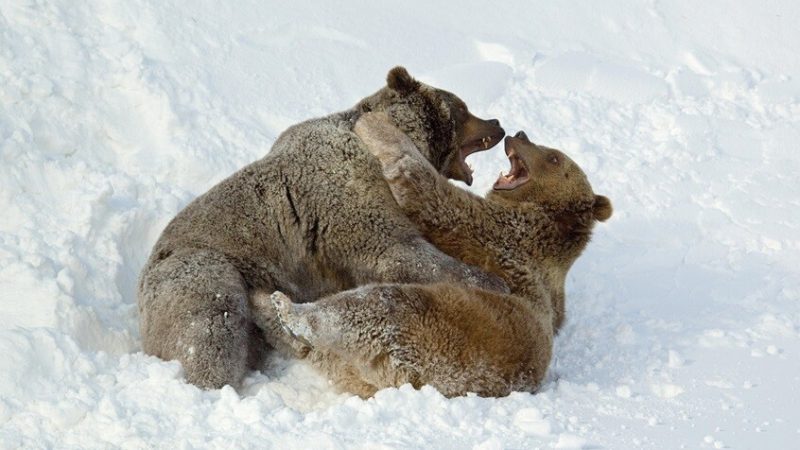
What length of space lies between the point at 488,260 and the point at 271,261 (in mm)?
1594

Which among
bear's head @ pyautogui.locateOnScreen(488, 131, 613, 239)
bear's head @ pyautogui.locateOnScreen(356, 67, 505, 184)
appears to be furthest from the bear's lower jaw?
bear's head @ pyautogui.locateOnScreen(488, 131, 613, 239)

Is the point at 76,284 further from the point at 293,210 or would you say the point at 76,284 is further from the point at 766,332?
the point at 766,332

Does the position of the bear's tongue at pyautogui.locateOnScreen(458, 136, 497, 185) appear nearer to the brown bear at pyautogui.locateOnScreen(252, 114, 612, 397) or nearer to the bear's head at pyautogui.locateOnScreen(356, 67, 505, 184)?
the bear's head at pyautogui.locateOnScreen(356, 67, 505, 184)

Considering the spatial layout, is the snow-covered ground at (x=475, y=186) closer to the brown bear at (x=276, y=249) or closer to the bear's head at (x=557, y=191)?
the brown bear at (x=276, y=249)

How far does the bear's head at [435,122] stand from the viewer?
32.9ft

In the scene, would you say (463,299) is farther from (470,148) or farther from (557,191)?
(470,148)

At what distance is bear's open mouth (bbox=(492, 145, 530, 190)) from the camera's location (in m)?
9.65

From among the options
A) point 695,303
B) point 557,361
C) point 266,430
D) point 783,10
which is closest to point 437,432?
point 266,430

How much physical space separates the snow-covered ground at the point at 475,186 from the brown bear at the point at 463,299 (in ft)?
0.87

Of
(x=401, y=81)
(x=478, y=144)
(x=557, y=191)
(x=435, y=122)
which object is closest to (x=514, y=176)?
(x=557, y=191)

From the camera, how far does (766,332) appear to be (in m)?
9.50

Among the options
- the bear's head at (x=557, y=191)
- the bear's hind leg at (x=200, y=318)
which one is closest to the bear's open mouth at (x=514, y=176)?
the bear's head at (x=557, y=191)

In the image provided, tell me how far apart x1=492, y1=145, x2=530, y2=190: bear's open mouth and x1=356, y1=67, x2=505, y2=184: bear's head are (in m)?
0.54

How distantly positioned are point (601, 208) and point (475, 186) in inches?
99.6
